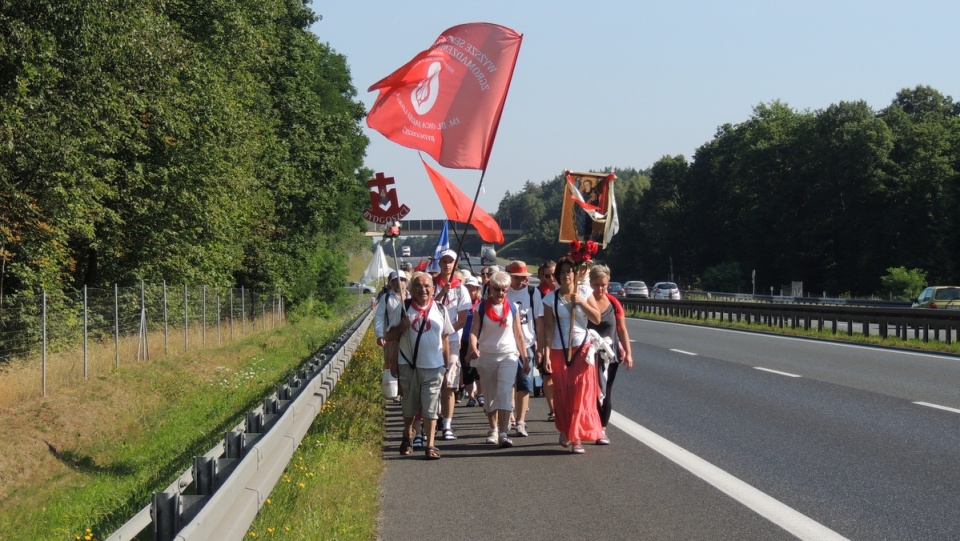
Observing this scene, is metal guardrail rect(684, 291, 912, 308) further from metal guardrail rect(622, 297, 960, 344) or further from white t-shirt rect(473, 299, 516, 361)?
white t-shirt rect(473, 299, 516, 361)

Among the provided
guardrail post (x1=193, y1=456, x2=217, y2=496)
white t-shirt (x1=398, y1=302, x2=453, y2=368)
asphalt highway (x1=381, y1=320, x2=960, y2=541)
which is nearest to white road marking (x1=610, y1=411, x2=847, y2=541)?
asphalt highway (x1=381, y1=320, x2=960, y2=541)

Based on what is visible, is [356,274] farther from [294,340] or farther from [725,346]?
[725,346]

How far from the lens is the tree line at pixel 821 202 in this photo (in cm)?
7812

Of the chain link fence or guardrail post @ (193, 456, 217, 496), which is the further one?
the chain link fence

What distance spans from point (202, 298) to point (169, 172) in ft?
13.5

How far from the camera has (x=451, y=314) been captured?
12.6 metres

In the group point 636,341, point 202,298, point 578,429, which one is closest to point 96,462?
point 578,429

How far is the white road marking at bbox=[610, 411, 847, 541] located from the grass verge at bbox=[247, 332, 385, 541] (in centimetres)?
238

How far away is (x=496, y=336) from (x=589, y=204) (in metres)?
3.69

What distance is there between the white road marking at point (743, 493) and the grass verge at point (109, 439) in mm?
4418

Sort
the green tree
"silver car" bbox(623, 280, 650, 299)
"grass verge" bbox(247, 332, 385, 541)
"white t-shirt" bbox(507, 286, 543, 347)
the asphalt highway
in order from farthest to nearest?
"silver car" bbox(623, 280, 650, 299), the green tree, "white t-shirt" bbox(507, 286, 543, 347), the asphalt highway, "grass verge" bbox(247, 332, 385, 541)

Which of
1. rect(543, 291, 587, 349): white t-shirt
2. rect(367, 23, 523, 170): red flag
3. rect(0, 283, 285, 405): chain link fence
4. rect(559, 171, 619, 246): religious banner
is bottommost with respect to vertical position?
rect(0, 283, 285, 405): chain link fence

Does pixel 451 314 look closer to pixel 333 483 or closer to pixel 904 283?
pixel 333 483

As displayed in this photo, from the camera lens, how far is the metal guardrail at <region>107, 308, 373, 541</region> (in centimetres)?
442
